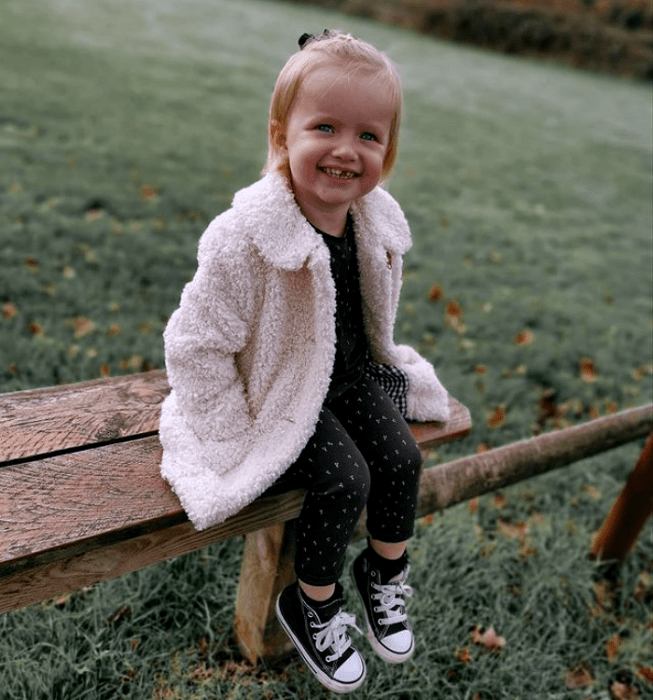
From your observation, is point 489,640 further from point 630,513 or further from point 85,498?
point 85,498

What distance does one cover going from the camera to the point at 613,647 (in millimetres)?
2271

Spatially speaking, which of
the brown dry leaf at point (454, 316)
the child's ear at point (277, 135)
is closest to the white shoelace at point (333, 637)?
the child's ear at point (277, 135)

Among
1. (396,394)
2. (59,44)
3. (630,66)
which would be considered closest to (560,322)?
(396,394)

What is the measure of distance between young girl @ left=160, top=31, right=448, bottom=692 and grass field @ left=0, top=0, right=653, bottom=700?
52cm

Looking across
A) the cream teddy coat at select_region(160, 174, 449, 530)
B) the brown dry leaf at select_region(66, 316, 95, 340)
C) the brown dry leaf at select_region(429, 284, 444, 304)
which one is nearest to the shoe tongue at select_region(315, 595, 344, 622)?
the cream teddy coat at select_region(160, 174, 449, 530)

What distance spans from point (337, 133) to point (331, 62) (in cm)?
14

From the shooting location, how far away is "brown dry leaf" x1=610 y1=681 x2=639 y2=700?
2.16 metres

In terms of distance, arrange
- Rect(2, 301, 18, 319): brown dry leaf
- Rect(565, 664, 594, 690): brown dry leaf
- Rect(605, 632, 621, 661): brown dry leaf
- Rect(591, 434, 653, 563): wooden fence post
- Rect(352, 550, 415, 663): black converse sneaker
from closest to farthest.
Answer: Rect(352, 550, 415, 663): black converse sneaker, Rect(565, 664, 594, 690): brown dry leaf, Rect(605, 632, 621, 661): brown dry leaf, Rect(591, 434, 653, 563): wooden fence post, Rect(2, 301, 18, 319): brown dry leaf

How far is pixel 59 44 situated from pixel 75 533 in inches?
343

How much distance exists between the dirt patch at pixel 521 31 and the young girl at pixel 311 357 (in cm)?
1977

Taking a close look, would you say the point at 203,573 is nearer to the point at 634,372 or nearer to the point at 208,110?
the point at 634,372

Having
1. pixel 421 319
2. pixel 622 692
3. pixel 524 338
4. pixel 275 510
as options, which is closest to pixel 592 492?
pixel 622 692

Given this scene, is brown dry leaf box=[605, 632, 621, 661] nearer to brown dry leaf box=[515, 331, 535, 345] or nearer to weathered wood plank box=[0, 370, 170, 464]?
weathered wood plank box=[0, 370, 170, 464]

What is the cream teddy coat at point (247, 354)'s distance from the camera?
1.44 m
